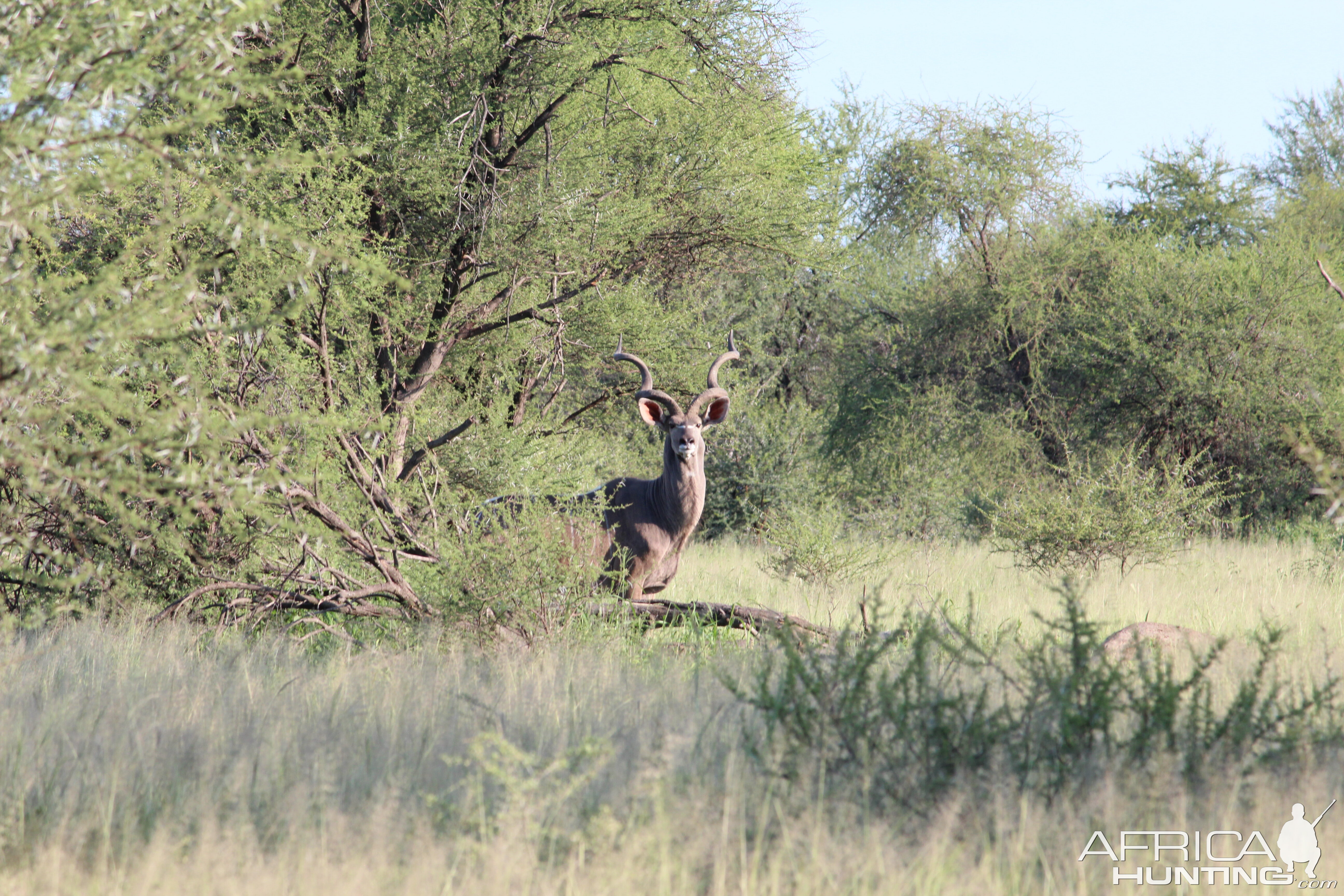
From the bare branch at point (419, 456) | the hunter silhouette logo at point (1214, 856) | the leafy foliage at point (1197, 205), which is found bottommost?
the hunter silhouette logo at point (1214, 856)

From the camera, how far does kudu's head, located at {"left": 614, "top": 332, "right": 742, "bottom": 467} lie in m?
8.75

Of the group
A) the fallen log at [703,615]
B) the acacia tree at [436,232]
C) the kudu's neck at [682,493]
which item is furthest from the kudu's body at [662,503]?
the fallen log at [703,615]

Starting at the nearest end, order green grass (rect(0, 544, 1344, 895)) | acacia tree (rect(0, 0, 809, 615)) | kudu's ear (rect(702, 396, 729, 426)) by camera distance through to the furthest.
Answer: green grass (rect(0, 544, 1344, 895))
acacia tree (rect(0, 0, 809, 615))
kudu's ear (rect(702, 396, 729, 426))

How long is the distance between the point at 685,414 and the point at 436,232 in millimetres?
3208

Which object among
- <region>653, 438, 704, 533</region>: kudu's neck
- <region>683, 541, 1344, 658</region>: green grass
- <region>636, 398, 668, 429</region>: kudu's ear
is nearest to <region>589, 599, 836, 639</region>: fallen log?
<region>683, 541, 1344, 658</region>: green grass

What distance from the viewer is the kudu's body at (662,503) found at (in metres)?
8.68

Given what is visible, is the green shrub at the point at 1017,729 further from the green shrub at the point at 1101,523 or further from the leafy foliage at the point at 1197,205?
the leafy foliage at the point at 1197,205

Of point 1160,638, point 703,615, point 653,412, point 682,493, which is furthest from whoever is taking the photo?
point 653,412

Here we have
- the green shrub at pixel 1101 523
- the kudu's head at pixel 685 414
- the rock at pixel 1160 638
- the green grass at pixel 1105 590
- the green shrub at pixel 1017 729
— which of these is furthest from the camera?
the green shrub at pixel 1101 523

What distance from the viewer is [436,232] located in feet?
34.2

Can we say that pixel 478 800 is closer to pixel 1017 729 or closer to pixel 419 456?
pixel 1017 729

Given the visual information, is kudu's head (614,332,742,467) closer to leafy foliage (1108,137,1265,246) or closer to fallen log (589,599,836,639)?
fallen log (589,599,836,639)

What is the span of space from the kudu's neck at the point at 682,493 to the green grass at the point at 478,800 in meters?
3.27

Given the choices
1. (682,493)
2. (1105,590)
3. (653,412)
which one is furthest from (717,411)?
(1105,590)
